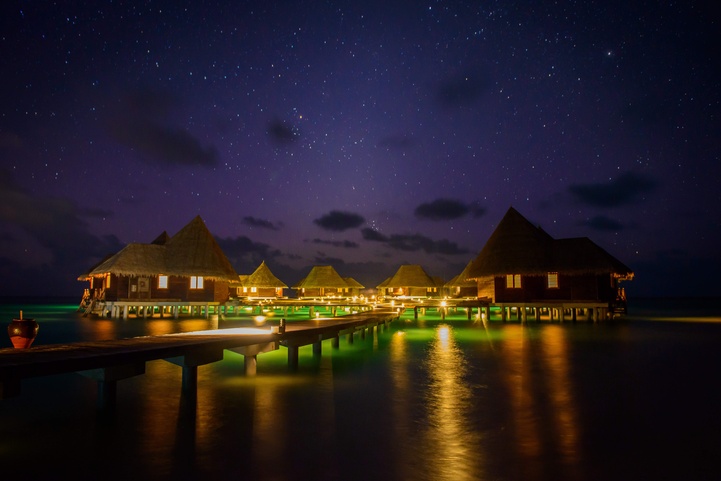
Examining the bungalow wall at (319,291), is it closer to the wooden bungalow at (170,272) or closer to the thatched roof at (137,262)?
the wooden bungalow at (170,272)

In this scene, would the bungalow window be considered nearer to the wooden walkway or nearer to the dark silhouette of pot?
the wooden walkway

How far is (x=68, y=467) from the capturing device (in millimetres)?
5945

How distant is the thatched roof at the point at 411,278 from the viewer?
62.9m

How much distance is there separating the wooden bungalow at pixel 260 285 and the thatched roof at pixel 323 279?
3070 millimetres

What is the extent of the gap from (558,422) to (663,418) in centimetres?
187

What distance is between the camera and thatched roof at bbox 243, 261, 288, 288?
61.7 meters

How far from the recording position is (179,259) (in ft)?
122

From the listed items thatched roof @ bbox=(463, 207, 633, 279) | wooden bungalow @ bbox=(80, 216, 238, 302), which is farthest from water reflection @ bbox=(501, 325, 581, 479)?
wooden bungalow @ bbox=(80, 216, 238, 302)

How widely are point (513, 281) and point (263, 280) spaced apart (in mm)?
35711

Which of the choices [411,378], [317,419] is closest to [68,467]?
[317,419]

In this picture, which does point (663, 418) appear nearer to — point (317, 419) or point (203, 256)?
point (317, 419)

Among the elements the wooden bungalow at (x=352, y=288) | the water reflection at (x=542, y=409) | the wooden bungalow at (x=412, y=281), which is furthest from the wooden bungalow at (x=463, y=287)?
the water reflection at (x=542, y=409)

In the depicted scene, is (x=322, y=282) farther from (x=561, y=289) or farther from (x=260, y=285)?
(x=561, y=289)

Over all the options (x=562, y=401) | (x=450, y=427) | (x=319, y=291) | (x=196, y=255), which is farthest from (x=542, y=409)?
(x=319, y=291)
